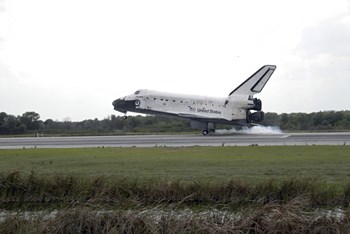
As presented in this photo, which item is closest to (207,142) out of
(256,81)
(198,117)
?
(198,117)

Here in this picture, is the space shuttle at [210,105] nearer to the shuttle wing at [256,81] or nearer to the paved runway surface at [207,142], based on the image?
the shuttle wing at [256,81]

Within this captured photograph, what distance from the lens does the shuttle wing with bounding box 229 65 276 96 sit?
170 ft

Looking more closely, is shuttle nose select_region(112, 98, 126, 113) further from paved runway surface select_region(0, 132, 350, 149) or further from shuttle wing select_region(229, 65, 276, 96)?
paved runway surface select_region(0, 132, 350, 149)

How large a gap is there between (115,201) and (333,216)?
653 centimetres

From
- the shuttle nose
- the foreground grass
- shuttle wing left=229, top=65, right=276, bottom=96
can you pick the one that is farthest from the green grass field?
the shuttle nose

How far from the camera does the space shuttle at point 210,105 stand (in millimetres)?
51875

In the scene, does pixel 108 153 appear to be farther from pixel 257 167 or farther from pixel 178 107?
pixel 178 107

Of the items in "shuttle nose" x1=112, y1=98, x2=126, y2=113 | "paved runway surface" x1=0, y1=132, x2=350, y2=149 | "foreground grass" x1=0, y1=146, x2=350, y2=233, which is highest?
"shuttle nose" x1=112, y1=98, x2=126, y2=113

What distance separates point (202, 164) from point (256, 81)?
1234 inches

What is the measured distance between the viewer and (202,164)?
72.2ft

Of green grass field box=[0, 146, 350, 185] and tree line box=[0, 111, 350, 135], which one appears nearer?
green grass field box=[0, 146, 350, 185]

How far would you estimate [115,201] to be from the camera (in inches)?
586

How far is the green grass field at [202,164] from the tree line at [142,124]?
116 feet

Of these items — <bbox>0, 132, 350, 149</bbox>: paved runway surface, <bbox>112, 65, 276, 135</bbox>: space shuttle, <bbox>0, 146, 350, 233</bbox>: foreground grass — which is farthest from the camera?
<bbox>112, 65, 276, 135</bbox>: space shuttle
